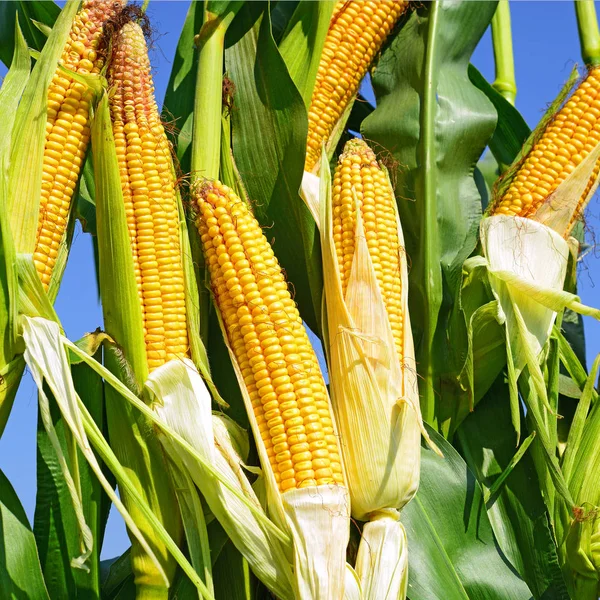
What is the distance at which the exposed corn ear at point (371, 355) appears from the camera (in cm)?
145

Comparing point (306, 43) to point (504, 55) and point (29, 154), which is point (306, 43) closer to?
point (29, 154)

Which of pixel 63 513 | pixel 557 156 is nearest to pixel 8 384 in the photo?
pixel 63 513

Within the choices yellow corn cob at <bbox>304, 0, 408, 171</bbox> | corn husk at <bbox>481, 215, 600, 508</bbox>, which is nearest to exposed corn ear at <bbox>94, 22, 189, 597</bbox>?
yellow corn cob at <bbox>304, 0, 408, 171</bbox>

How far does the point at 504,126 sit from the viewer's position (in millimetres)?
2369

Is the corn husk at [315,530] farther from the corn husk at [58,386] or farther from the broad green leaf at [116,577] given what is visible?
the broad green leaf at [116,577]

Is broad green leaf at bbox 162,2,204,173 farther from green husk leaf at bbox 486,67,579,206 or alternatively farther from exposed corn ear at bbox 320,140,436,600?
green husk leaf at bbox 486,67,579,206

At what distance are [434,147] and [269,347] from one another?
84cm

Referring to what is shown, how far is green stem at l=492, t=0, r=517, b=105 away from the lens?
2.59m

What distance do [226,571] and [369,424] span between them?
1.38 ft

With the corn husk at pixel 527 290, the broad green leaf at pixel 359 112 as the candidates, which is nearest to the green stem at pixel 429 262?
the corn husk at pixel 527 290

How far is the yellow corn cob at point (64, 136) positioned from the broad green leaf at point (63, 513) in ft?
0.80

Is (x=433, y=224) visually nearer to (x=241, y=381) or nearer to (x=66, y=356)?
(x=241, y=381)

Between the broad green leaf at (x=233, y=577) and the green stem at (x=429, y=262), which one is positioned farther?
the green stem at (x=429, y=262)

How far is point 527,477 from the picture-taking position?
1.90 metres
